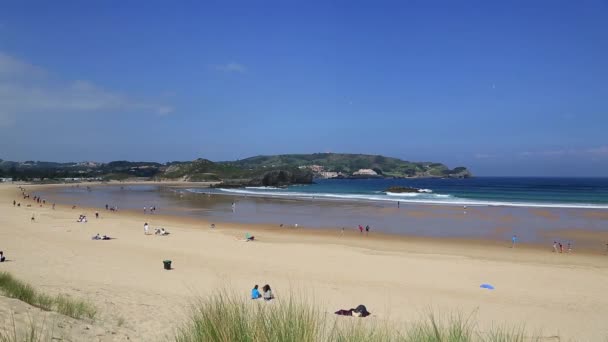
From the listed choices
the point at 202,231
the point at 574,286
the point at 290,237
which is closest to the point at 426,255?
the point at 574,286

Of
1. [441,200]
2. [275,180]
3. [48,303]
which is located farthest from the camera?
[275,180]

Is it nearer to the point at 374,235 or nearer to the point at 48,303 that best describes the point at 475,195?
the point at 374,235

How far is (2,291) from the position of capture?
7582mm

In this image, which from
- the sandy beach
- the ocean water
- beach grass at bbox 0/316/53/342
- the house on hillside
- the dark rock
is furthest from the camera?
the house on hillside

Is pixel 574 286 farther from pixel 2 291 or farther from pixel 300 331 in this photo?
pixel 2 291

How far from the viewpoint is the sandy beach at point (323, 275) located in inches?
388

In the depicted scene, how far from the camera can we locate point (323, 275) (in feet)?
49.0

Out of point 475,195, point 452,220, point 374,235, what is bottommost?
point 374,235

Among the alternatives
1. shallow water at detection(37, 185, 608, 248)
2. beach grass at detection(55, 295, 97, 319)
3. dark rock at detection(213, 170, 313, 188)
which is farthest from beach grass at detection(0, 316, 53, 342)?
dark rock at detection(213, 170, 313, 188)

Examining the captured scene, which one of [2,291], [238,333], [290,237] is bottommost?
[290,237]

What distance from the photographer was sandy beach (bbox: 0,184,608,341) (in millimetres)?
9867

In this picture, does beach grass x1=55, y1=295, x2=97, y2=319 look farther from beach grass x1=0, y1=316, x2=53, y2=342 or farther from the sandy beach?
beach grass x1=0, y1=316, x2=53, y2=342

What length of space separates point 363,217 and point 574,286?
72.0 feet

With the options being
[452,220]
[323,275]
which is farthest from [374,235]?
[323,275]
